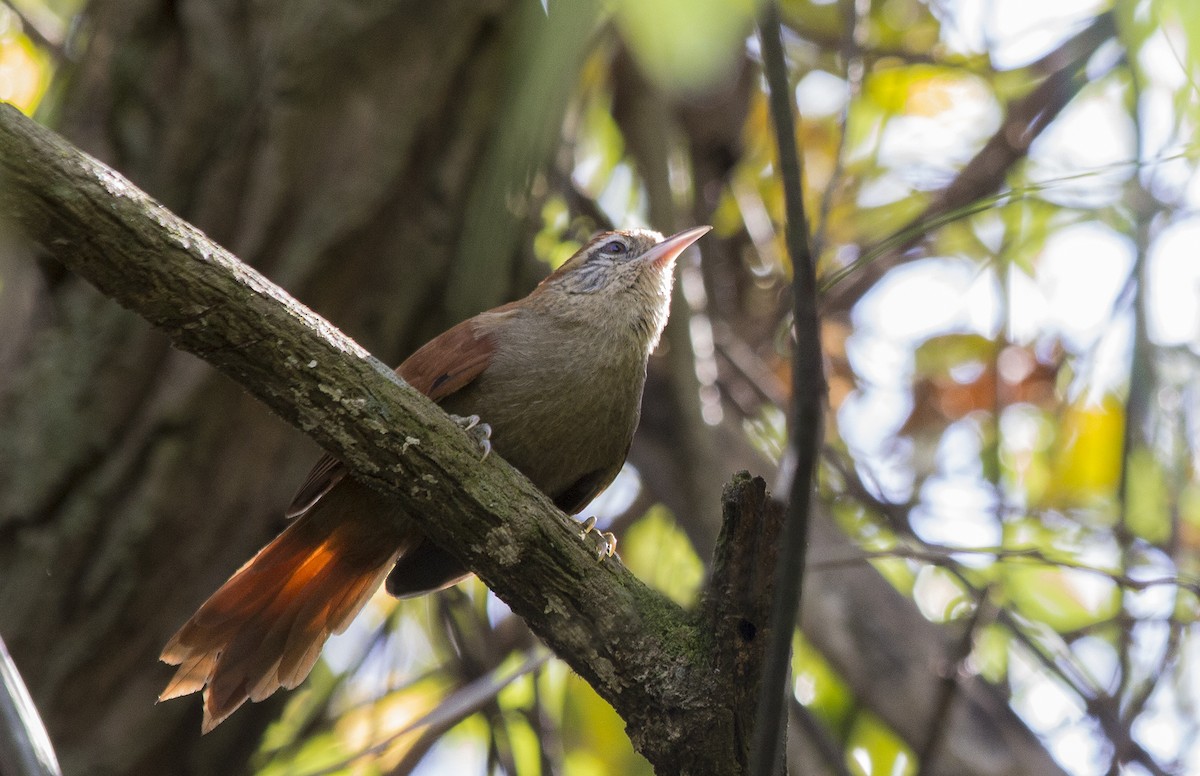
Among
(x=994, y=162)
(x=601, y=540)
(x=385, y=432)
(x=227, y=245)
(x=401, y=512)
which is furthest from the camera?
(x=994, y=162)

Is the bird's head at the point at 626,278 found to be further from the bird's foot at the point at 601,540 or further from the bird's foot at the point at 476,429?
the bird's foot at the point at 601,540

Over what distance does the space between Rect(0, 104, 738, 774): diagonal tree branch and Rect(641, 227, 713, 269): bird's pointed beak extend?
144 centimetres

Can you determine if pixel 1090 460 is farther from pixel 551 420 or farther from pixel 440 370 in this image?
pixel 440 370

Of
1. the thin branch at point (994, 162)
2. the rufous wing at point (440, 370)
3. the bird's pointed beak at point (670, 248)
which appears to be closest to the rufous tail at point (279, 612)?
the rufous wing at point (440, 370)

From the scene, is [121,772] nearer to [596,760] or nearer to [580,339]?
[596,760]

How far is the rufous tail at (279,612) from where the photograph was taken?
3033 millimetres

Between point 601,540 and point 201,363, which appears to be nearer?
point 601,540

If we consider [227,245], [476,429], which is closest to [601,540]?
[476,429]

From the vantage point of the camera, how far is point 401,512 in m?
3.08

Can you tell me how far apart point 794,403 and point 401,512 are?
68.4 inches

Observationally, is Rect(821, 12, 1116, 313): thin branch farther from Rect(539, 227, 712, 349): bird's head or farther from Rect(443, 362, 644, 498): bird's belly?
Rect(443, 362, 644, 498): bird's belly

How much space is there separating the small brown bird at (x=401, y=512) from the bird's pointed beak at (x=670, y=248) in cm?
34

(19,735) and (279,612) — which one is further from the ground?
(279,612)

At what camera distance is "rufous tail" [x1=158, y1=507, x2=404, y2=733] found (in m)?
3.03
